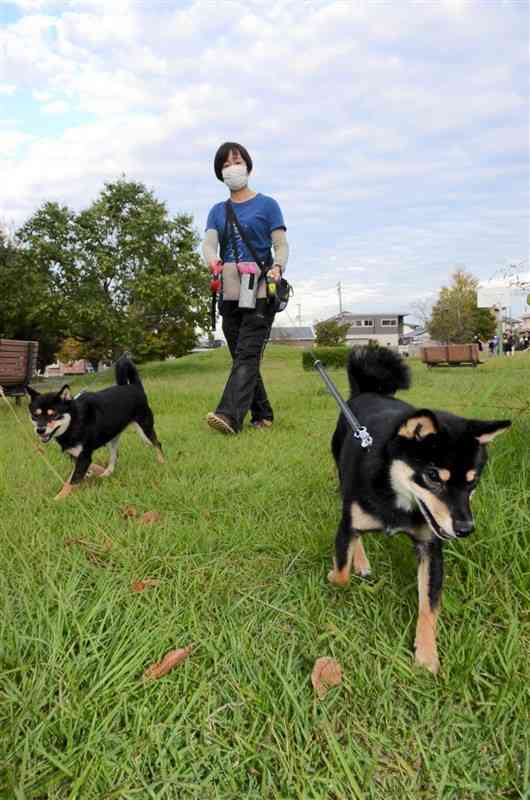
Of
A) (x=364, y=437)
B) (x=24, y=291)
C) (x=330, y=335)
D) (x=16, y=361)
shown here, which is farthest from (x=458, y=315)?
(x=364, y=437)

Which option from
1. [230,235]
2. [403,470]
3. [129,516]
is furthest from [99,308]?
[403,470]

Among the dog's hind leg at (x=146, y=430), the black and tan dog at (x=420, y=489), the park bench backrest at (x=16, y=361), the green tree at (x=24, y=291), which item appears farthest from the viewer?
the green tree at (x=24, y=291)

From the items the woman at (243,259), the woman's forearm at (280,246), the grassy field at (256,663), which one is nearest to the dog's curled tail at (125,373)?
the woman at (243,259)

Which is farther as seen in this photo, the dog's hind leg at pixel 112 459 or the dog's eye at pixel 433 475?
the dog's hind leg at pixel 112 459

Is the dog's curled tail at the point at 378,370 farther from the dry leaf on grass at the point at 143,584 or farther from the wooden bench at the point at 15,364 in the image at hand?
the wooden bench at the point at 15,364

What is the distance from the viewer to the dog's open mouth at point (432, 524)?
1.58 m

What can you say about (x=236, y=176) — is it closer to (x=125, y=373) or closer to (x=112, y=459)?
(x=125, y=373)

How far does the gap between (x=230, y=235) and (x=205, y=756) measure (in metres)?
4.59

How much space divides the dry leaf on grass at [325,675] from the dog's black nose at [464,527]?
1.87ft

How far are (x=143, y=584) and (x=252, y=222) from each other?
13.1ft

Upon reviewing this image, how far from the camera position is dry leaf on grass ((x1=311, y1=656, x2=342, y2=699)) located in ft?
4.94

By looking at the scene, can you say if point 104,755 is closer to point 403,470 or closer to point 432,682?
point 432,682

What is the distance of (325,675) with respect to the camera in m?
1.54

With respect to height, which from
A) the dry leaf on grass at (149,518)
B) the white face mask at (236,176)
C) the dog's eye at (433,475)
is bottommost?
the dry leaf on grass at (149,518)
